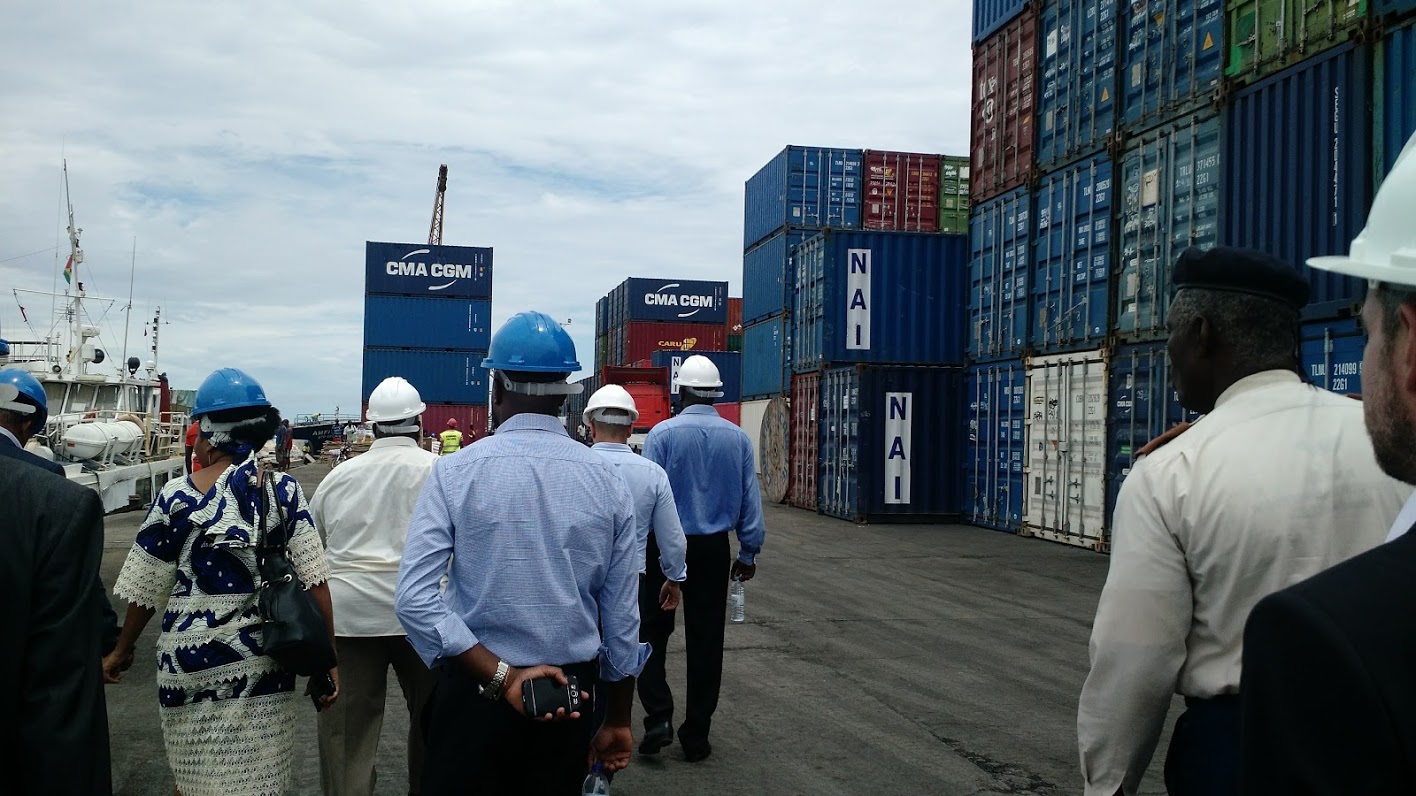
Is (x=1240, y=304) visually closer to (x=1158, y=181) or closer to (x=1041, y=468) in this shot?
(x=1158, y=181)

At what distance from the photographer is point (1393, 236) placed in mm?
1216

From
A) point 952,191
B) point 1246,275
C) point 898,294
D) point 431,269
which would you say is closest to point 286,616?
point 1246,275

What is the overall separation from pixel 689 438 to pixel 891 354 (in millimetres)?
14439

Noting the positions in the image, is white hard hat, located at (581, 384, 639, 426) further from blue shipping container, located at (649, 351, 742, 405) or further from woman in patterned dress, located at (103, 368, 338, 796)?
blue shipping container, located at (649, 351, 742, 405)

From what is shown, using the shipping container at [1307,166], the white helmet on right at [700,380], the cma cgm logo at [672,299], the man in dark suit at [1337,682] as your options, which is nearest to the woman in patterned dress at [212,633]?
the white helmet on right at [700,380]

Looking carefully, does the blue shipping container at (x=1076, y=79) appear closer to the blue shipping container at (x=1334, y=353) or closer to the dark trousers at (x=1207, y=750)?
the blue shipping container at (x=1334, y=353)

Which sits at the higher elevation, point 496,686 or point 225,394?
point 225,394

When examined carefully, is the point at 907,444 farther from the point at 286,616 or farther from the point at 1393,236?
the point at 1393,236

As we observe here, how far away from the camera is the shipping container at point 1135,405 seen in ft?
44.5

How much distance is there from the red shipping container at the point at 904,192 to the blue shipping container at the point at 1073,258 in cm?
927

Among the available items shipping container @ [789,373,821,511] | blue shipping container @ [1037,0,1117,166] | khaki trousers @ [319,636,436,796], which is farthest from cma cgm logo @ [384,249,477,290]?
khaki trousers @ [319,636,436,796]

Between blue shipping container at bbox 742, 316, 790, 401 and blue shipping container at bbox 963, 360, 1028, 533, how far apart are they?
21.5ft

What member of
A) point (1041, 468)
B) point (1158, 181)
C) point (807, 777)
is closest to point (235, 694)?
point (807, 777)

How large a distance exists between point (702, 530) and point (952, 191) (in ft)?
68.4
